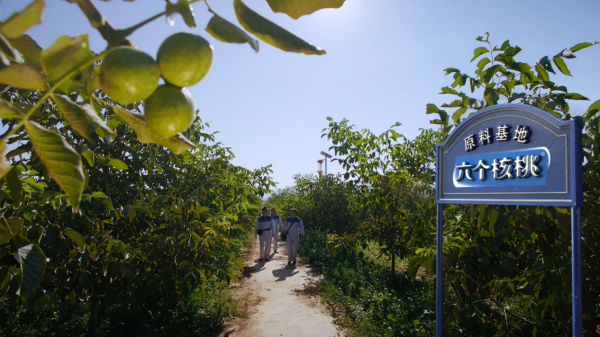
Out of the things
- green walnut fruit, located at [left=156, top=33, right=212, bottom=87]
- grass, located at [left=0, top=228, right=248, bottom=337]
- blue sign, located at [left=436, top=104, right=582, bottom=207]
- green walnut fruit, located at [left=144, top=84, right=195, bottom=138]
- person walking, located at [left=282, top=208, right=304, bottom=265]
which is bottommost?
grass, located at [left=0, top=228, right=248, bottom=337]

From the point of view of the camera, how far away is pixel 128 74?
1.05 ft

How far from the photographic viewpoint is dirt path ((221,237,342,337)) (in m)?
4.30

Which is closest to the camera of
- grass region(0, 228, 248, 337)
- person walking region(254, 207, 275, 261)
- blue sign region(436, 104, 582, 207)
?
blue sign region(436, 104, 582, 207)

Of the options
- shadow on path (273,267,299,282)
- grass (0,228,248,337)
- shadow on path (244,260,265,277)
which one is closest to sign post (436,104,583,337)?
grass (0,228,248,337)

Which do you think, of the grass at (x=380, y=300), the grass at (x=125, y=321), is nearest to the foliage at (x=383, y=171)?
the grass at (x=380, y=300)

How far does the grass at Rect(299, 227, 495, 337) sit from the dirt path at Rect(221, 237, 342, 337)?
11.4 inches

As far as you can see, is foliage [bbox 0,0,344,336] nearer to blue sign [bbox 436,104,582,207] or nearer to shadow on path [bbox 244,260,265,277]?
blue sign [bbox 436,104,582,207]

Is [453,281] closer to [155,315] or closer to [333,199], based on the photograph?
[155,315]

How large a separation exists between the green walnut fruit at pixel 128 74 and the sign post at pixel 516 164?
2261 mm

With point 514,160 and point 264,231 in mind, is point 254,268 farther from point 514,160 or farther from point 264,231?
point 514,160

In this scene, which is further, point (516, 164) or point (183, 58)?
point (516, 164)

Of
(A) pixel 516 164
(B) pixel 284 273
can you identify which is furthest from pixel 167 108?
(B) pixel 284 273

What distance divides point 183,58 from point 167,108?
52 mm

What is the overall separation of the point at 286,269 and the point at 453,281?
561 cm
